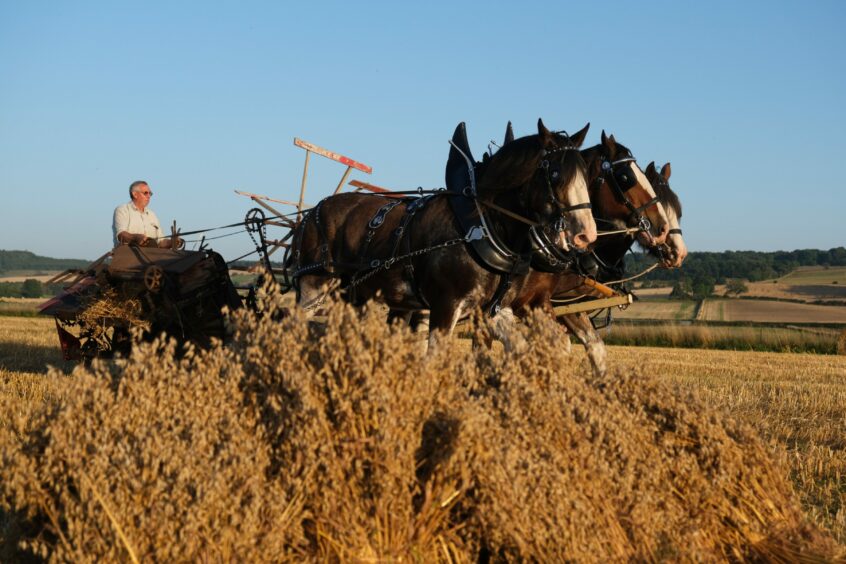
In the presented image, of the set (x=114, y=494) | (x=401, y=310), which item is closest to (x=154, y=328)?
(x=401, y=310)

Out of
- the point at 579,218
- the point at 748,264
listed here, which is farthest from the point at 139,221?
the point at 748,264

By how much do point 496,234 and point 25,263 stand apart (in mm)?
101003

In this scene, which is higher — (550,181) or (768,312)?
(550,181)

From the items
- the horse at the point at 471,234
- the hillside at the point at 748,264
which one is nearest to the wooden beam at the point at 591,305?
the horse at the point at 471,234

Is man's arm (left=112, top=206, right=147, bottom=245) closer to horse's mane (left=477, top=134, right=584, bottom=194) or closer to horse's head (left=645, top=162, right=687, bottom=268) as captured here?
horse's mane (left=477, top=134, right=584, bottom=194)

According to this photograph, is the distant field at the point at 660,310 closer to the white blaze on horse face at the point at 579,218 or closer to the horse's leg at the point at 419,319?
the horse's leg at the point at 419,319

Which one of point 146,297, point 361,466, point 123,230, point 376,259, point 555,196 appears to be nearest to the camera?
point 361,466

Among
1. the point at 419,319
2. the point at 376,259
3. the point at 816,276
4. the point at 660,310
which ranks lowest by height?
the point at 660,310

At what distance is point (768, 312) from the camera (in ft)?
129

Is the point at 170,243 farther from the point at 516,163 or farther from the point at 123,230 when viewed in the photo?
the point at 516,163

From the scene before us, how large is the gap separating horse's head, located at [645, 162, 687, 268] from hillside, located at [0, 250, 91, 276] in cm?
8806

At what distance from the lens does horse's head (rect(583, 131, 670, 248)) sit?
28.3 feet

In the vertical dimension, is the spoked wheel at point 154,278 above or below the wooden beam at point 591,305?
above

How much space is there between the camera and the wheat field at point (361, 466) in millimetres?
3189
